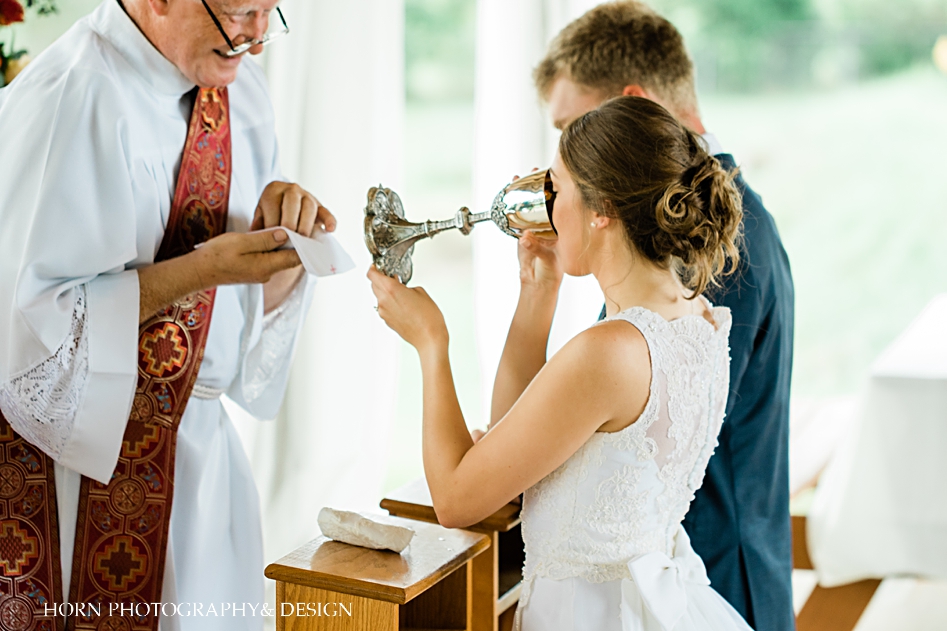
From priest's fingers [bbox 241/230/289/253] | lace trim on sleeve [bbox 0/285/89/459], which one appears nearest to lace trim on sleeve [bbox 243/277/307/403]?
priest's fingers [bbox 241/230/289/253]

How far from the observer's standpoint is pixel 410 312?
1.57 m

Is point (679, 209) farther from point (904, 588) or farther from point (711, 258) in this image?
point (904, 588)

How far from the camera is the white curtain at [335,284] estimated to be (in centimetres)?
350

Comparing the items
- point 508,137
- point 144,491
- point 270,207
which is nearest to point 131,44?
point 270,207

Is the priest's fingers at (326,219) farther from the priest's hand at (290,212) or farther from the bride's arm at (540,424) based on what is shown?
the bride's arm at (540,424)

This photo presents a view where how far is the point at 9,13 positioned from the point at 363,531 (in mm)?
1923

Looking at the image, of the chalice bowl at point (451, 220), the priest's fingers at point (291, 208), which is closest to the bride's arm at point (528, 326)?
the chalice bowl at point (451, 220)

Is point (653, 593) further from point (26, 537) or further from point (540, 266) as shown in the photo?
point (26, 537)

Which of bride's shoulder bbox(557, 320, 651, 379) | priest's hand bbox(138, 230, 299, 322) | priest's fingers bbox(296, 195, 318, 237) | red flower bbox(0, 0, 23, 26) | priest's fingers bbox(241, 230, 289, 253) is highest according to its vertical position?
red flower bbox(0, 0, 23, 26)

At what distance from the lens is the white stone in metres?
1.42

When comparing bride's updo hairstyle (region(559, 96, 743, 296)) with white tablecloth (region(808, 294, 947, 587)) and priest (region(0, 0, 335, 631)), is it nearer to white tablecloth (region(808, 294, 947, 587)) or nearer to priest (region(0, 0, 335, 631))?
priest (region(0, 0, 335, 631))

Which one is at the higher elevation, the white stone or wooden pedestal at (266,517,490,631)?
the white stone

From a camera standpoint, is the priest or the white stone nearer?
the white stone

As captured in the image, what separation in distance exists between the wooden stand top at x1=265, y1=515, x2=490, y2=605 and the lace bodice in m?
0.13
